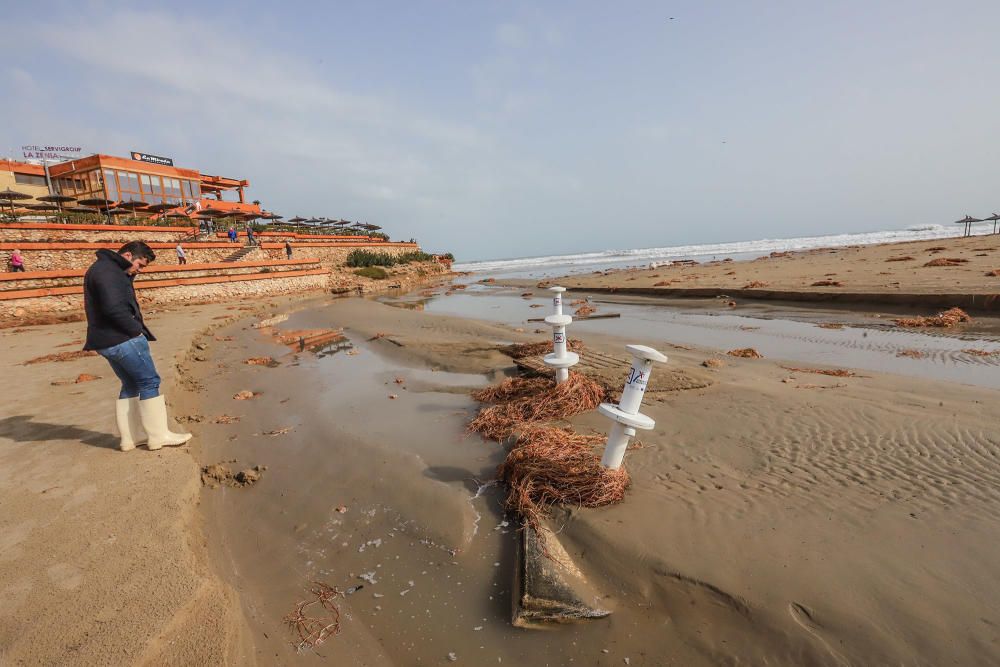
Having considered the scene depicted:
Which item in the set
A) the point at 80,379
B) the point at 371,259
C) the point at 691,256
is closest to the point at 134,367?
the point at 80,379

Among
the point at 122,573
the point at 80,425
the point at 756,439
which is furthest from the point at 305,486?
the point at 756,439

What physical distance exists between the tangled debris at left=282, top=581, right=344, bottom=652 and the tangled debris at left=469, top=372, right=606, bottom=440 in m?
2.30

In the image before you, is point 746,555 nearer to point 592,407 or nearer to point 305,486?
point 592,407

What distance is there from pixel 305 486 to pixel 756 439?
14.2 ft

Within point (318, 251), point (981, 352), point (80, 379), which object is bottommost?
point (981, 352)

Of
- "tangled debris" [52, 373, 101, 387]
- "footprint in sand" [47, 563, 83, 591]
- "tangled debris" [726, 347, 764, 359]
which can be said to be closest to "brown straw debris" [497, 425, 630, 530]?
"footprint in sand" [47, 563, 83, 591]

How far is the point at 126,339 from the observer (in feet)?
13.2

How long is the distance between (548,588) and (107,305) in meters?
4.58

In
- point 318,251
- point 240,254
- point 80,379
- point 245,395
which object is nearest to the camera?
point 80,379

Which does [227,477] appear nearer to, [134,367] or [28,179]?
[134,367]

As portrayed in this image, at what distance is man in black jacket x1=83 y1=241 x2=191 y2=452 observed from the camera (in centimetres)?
388

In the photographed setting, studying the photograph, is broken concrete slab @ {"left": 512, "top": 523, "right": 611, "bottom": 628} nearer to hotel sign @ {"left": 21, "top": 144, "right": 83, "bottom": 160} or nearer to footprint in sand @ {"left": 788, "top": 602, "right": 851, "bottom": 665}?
footprint in sand @ {"left": 788, "top": 602, "right": 851, "bottom": 665}

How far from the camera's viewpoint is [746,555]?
245cm

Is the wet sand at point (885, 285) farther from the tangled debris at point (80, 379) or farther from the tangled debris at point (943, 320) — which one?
the tangled debris at point (80, 379)
